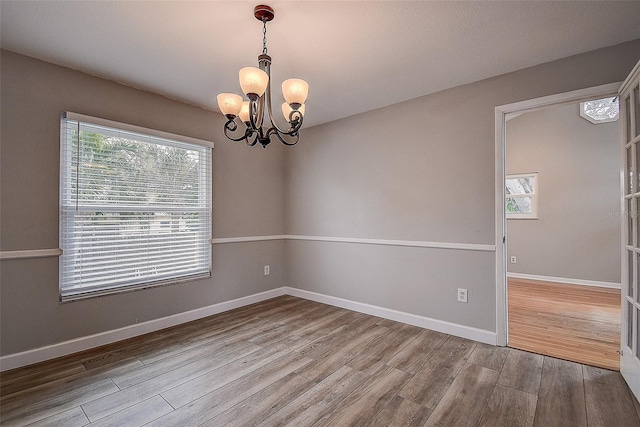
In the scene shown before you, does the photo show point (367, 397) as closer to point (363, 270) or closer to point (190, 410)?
point (190, 410)

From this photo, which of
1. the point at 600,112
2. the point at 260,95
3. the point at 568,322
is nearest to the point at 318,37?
the point at 260,95

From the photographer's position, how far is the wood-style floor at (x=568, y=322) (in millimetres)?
2406

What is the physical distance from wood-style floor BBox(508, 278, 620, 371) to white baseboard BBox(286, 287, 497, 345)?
0.25 metres

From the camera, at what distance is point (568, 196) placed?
15.4 ft

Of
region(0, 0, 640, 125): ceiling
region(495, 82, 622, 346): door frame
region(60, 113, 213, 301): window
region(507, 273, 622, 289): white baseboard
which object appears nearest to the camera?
region(0, 0, 640, 125): ceiling

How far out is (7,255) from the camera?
210cm

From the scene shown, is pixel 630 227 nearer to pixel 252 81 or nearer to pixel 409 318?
pixel 409 318

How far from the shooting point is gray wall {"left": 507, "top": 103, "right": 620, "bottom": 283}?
14.4 ft

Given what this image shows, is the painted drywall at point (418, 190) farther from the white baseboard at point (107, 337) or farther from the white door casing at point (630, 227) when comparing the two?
the white baseboard at point (107, 337)

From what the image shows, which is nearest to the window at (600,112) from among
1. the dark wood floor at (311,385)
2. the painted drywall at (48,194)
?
the dark wood floor at (311,385)

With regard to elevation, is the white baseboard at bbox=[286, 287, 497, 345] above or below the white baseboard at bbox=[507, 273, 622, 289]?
below

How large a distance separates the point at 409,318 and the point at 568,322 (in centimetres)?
172

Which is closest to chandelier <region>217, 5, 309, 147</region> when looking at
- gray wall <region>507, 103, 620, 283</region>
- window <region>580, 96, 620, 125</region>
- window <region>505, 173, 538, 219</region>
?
gray wall <region>507, 103, 620, 283</region>

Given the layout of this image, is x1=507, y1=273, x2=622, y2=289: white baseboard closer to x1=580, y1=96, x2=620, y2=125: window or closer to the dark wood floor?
x1=580, y1=96, x2=620, y2=125: window
